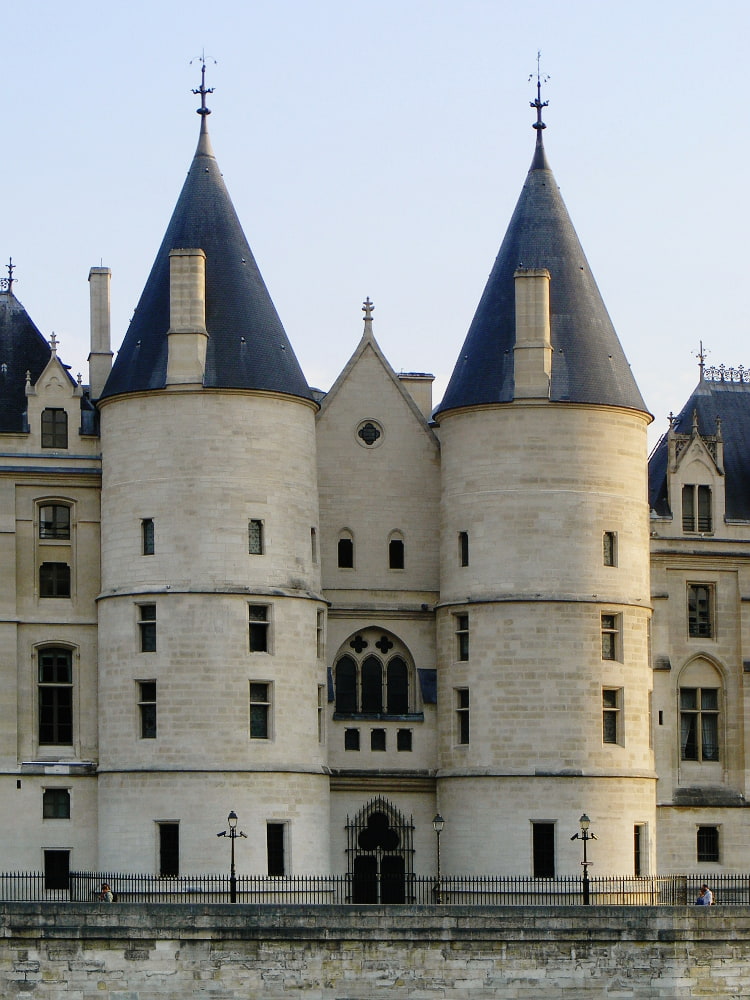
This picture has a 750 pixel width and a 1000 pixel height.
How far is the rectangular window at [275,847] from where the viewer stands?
64438mm

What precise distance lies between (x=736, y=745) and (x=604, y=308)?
43.9ft

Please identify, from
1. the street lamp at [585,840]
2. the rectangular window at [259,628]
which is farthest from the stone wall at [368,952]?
the rectangular window at [259,628]

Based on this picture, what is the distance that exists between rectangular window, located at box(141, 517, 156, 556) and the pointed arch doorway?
31.4 feet

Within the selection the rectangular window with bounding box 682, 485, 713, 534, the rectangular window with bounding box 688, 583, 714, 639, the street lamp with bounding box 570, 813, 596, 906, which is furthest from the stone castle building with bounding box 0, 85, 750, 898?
the rectangular window with bounding box 682, 485, 713, 534

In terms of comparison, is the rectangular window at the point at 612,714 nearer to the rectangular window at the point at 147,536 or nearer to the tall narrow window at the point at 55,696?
the rectangular window at the point at 147,536

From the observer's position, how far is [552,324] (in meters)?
68.1

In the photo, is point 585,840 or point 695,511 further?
point 695,511

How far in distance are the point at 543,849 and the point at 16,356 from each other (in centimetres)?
2034

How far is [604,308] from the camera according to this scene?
228ft

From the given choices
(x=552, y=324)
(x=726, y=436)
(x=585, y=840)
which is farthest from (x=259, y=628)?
(x=726, y=436)

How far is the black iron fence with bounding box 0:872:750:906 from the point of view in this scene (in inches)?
2495

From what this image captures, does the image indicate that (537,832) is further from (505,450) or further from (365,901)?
(505,450)

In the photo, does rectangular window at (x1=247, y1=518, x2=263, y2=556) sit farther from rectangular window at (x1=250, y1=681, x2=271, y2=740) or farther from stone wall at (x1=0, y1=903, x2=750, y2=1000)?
stone wall at (x1=0, y1=903, x2=750, y2=1000)

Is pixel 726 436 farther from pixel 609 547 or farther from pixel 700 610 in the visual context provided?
pixel 609 547
